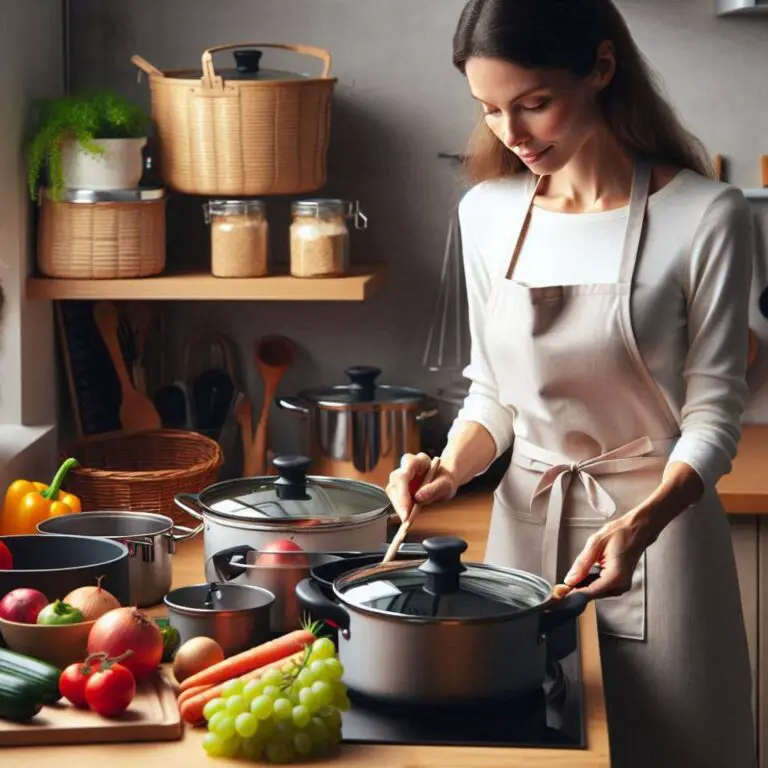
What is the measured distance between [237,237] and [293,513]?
91 centimetres

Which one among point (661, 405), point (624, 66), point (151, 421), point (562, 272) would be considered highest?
point (624, 66)

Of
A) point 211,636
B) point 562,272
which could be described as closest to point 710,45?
point 562,272

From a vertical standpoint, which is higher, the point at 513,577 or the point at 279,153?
the point at 279,153

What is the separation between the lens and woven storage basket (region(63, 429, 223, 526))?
235 cm

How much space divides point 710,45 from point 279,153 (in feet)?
3.12

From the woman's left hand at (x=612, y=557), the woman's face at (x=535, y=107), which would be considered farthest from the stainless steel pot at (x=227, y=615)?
the woman's face at (x=535, y=107)

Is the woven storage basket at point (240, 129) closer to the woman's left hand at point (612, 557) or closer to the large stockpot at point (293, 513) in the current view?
the large stockpot at point (293, 513)

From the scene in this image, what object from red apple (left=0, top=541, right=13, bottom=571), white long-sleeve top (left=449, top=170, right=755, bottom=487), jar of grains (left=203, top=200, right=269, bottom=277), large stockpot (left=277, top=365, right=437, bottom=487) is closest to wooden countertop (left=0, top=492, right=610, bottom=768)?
red apple (left=0, top=541, right=13, bottom=571)

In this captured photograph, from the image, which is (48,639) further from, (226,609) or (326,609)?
(326,609)

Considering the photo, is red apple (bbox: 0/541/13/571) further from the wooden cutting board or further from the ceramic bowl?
the wooden cutting board

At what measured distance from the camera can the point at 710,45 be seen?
9.14 ft

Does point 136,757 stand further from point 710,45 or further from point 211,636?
point 710,45

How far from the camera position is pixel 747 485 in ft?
7.93

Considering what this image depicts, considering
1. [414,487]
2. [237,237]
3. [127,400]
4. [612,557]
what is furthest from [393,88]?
[612,557]
